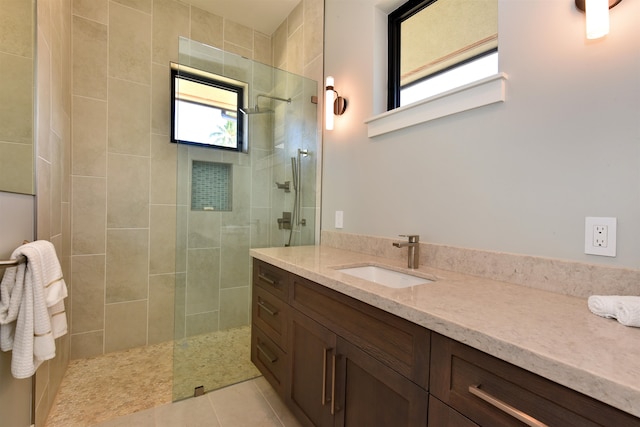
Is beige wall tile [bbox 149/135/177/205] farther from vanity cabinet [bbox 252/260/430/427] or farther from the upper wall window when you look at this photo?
the upper wall window

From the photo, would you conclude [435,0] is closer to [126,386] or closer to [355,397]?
[355,397]

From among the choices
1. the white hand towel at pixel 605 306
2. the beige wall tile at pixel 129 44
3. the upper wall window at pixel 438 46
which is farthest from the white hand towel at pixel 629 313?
the beige wall tile at pixel 129 44

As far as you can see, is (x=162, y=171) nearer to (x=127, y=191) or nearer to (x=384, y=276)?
(x=127, y=191)

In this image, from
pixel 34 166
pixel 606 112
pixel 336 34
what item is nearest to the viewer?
pixel 606 112

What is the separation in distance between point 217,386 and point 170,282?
1002 mm

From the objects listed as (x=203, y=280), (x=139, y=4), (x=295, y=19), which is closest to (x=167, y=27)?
(x=139, y=4)

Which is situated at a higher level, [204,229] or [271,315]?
[204,229]

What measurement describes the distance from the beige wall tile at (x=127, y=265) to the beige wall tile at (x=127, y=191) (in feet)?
0.28

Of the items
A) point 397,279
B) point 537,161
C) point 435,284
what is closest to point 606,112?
point 537,161

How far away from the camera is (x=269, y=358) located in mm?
1638

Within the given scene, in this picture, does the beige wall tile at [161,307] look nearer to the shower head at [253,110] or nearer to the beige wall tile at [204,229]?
the beige wall tile at [204,229]

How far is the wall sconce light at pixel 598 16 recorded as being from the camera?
85cm

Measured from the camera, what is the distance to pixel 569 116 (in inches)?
37.9

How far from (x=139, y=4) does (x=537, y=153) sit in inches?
114
